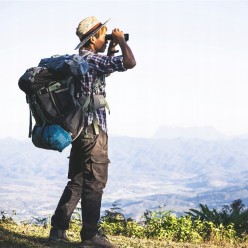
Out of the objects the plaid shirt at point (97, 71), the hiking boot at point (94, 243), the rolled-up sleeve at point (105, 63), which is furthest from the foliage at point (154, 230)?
the rolled-up sleeve at point (105, 63)

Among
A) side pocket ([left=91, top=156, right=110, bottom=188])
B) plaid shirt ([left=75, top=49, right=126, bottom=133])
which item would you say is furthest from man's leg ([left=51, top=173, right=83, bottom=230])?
plaid shirt ([left=75, top=49, right=126, bottom=133])

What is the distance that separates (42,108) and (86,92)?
581 mm

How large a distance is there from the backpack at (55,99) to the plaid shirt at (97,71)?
0.79 feet

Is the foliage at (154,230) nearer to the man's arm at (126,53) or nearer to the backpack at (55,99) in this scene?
the backpack at (55,99)

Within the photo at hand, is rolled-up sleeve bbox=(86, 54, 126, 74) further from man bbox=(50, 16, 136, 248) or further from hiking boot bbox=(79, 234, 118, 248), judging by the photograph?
hiking boot bbox=(79, 234, 118, 248)

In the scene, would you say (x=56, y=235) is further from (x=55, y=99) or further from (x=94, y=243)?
(x=55, y=99)

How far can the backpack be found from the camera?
4.71 meters

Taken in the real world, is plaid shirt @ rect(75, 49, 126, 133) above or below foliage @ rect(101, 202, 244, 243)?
above

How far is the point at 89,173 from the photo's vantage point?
17.6 ft

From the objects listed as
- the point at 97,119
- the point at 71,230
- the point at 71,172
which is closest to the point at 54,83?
the point at 97,119

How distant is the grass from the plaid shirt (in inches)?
67.9

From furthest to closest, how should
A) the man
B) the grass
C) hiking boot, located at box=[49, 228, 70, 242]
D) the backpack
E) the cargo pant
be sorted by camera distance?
hiking boot, located at box=[49, 228, 70, 242] → the grass → the cargo pant → the man → the backpack

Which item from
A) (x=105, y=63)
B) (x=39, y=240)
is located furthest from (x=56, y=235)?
(x=105, y=63)

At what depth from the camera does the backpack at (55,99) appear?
471 centimetres
